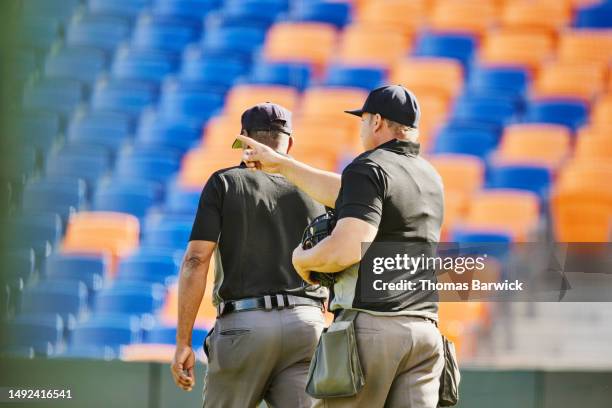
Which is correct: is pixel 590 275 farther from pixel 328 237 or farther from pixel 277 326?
pixel 328 237

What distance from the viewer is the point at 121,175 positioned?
5730mm

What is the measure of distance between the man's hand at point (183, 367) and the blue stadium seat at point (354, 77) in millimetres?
3239

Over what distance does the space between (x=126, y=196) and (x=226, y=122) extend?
75cm

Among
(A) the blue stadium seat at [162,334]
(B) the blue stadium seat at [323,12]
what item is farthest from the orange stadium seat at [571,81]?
(A) the blue stadium seat at [162,334]

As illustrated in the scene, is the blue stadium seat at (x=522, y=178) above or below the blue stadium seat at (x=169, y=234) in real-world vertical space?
above

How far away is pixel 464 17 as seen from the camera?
6254 mm

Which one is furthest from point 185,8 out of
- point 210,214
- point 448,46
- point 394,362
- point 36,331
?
point 394,362

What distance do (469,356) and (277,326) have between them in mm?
1586

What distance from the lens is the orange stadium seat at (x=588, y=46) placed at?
566 centimetres

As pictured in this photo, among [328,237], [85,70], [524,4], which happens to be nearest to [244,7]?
[85,70]

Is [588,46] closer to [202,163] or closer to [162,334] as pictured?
[202,163]

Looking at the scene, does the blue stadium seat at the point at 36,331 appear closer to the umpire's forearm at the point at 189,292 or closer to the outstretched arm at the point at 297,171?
the umpire's forearm at the point at 189,292

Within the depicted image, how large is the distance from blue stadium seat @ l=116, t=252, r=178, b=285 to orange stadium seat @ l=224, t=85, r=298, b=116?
1.02 meters

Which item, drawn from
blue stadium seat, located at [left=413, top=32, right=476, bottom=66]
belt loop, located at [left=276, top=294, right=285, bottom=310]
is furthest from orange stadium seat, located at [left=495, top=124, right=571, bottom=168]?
belt loop, located at [left=276, top=294, right=285, bottom=310]
